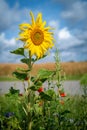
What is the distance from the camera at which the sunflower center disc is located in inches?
194

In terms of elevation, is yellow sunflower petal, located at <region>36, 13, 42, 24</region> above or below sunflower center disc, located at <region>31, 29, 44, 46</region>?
above

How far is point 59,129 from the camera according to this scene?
598cm

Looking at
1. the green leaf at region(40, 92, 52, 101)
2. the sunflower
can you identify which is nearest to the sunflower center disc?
the sunflower

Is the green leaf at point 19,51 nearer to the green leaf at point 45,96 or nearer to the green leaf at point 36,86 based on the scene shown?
the green leaf at point 36,86

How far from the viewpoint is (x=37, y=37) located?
4965 mm

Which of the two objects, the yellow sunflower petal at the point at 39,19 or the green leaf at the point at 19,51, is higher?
the yellow sunflower petal at the point at 39,19

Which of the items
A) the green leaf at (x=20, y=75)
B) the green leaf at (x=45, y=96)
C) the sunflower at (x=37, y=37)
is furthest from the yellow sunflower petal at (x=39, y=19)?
the green leaf at (x=45, y=96)

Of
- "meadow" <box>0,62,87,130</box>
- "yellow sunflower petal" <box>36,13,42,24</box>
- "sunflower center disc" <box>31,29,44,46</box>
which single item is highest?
"yellow sunflower petal" <box>36,13,42,24</box>

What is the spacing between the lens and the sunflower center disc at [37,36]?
494 cm

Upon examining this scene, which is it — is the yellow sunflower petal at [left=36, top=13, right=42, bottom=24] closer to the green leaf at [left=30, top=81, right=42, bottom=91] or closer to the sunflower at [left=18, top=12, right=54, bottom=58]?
the sunflower at [left=18, top=12, right=54, bottom=58]

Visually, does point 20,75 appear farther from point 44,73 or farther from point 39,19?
point 39,19

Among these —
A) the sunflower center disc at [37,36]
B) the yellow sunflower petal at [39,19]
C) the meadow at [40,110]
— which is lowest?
the meadow at [40,110]

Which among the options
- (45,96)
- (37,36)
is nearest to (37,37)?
(37,36)

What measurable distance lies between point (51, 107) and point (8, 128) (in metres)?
0.83
